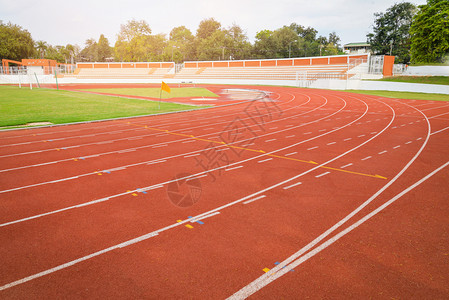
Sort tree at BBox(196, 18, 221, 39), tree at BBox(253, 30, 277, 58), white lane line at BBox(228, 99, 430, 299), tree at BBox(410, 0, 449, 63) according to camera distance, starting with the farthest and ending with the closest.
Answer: tree at BBox(196, 18, 221, 39), tree at BBox(253, 30, 277, 58), tree at BBox(410, 0, 449, 63), white lane line at BBox(228, 99, 430, 299)

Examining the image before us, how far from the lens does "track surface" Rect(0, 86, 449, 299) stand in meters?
4.28

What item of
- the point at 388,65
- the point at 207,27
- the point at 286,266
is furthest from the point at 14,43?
the point at 286,266

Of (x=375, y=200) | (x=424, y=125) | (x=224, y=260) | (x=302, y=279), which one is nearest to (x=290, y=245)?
(x=302, y=279)

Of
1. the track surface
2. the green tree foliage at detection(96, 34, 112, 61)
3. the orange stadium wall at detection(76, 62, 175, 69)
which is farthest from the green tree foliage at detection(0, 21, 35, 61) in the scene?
the track surface

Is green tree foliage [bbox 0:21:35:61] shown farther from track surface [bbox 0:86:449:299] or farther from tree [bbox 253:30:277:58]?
track surface [bbox 0:86:449:299]

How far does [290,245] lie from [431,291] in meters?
2.04

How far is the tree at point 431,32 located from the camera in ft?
131

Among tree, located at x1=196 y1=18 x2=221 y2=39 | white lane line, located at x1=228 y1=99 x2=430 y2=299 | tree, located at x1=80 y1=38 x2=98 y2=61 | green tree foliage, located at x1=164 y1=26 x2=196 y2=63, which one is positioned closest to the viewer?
white lane line, located at x1=228 y1=99 x2=430 y2=299

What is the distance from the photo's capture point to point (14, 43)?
279 ft

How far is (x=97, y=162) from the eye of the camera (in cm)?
996

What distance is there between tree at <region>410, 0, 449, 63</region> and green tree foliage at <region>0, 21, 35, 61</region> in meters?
97.4

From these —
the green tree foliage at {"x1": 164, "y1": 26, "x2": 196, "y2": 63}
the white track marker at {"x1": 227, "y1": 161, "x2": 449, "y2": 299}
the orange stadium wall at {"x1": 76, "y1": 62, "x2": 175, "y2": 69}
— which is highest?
the green tree foliage at {"x1": 164, "y1": 26, "x2": 196, "y2": 63}

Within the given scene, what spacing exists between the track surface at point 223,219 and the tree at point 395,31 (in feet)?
221

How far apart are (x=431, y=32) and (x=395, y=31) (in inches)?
1233
